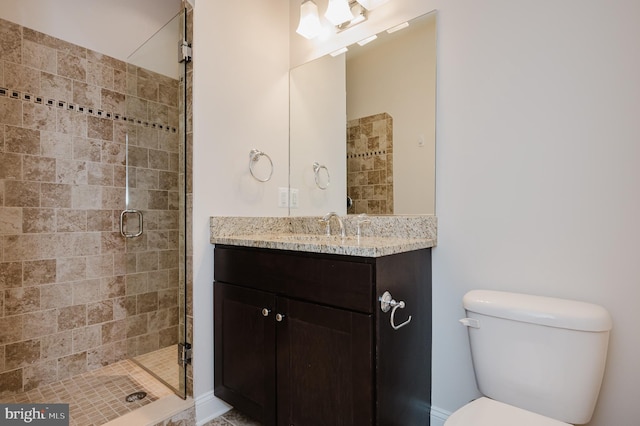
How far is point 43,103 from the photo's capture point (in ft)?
5.97

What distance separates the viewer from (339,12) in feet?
5.62

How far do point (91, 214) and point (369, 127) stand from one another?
1.80 meters

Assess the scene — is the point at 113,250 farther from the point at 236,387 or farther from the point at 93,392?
the point at 236,387

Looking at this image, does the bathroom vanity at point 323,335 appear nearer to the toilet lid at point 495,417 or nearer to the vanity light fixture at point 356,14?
the toilet lid at point 495,417

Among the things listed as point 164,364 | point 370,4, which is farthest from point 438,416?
point 370,4

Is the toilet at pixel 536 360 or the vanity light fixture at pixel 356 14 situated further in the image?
the vanity light fixture at pixel 356 14

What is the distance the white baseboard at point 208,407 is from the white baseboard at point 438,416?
1.01 meters

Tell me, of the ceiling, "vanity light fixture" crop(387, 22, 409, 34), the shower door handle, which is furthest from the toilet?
the ceiling

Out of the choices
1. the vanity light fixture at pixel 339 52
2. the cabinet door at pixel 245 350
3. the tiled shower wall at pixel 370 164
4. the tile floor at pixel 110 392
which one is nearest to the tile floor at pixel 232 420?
the tile floor at pixel 110 392

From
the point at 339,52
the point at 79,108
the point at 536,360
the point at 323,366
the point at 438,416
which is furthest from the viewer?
the point at 79,108

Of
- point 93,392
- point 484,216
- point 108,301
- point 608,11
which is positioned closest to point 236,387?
point 93,392

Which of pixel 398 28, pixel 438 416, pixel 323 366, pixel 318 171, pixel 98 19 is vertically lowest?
pixel 438 416
